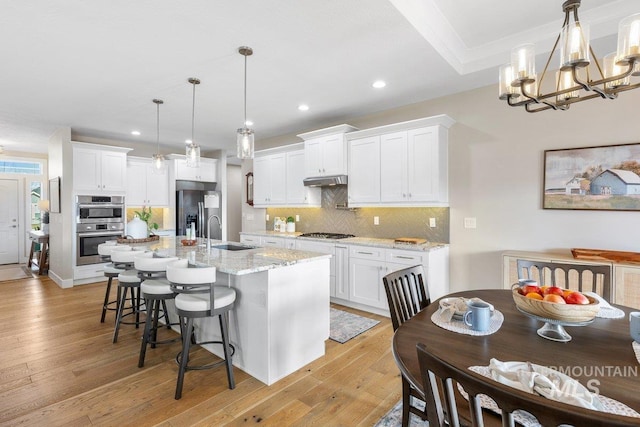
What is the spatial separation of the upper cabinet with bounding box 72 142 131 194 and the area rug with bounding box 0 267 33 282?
2.41m

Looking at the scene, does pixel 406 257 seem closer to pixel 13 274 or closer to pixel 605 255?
pixel 605 255

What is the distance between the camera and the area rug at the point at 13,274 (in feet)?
19.5

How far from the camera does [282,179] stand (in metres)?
5.47

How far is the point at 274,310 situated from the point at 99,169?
5157 mm

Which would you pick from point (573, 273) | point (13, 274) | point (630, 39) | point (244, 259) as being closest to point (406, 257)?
point (573, 273)

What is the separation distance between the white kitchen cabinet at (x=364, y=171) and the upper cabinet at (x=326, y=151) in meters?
0.15

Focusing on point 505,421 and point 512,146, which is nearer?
point 505,421

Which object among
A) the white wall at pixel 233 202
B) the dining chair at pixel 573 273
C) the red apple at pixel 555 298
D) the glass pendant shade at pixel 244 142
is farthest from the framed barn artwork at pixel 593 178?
the white wall at pixel 233 202

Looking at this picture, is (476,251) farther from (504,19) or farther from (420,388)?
(420,388)

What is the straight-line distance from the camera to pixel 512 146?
341 cm

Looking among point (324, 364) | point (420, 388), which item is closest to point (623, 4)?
point (420, 388)

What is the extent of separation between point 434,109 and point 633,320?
3.26 meters

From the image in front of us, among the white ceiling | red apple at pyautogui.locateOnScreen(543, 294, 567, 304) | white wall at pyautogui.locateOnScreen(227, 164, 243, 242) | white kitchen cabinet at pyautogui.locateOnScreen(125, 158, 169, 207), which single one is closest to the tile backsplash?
the white ceiling

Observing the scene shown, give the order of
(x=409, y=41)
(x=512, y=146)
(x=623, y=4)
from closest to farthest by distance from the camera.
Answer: (x=623, y=4) → (x=409, y=41) → (x=512, y=146)
